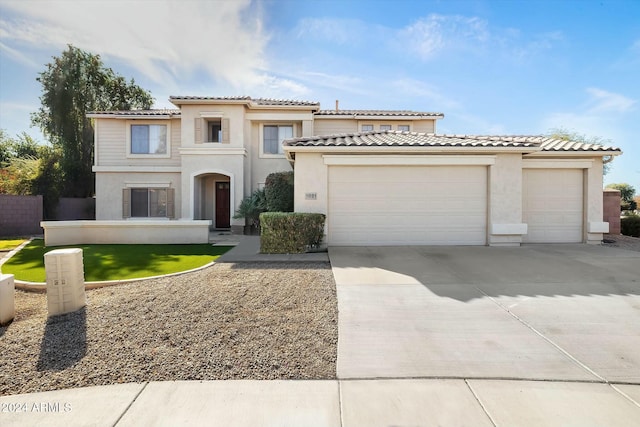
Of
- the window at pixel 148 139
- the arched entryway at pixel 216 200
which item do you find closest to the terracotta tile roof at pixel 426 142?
the arched entryway at pixel 216 200

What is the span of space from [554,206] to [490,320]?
9.56 meters

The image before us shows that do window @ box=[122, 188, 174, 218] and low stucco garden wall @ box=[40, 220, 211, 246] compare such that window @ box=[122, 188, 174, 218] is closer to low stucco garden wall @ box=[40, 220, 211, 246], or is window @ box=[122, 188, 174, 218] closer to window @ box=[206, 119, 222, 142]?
window @ box=[206, 119, 222, 142]

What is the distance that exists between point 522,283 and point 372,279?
3.01 meters

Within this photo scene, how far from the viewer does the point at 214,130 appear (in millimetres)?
17078

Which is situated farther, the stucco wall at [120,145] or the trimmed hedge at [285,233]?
the stucco wall at [120,145]

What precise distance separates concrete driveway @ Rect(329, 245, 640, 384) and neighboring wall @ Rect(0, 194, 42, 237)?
55.7 feet

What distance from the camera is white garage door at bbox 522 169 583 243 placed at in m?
11.4

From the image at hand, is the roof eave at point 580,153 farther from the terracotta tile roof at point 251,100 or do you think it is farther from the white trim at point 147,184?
the white trim at point 147,184

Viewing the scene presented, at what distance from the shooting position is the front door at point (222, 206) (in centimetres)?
1788

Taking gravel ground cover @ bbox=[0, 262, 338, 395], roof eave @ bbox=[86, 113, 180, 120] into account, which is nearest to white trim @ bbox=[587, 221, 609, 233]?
gravel ground cover @ bbox=[0, 262, 338, 395]

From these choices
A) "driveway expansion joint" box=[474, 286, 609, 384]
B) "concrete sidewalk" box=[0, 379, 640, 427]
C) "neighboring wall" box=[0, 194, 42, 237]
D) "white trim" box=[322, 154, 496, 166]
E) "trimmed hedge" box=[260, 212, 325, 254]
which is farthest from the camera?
"neighboring wall" box=[0, 194, 42, 237]

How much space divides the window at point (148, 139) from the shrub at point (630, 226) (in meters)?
23.4

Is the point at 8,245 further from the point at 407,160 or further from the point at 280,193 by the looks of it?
the point at 407,160

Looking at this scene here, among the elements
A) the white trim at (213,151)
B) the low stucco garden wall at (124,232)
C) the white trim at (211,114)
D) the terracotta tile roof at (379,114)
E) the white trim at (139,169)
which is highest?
the terracotta tile roof at (379,114)
